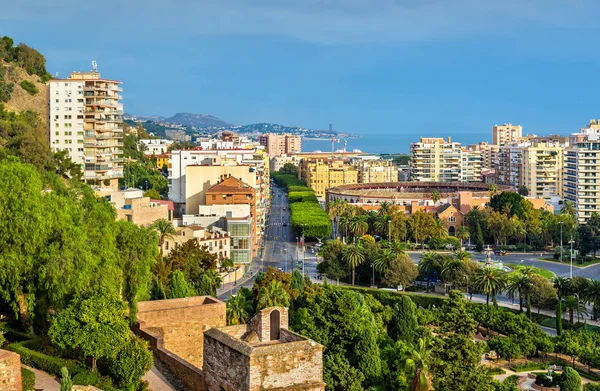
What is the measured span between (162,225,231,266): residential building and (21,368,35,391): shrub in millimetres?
38269

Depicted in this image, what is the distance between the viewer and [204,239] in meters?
66.9

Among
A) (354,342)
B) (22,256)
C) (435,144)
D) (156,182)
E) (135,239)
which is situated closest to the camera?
(22,256)

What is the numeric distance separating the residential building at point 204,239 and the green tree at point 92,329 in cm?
3600

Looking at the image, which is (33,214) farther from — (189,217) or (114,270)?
(189,217)

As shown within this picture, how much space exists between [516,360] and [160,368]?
3003cm

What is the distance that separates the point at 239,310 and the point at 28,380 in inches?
835

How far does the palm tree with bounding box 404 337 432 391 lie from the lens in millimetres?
31875

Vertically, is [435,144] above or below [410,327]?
above

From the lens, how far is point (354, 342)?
3512cm

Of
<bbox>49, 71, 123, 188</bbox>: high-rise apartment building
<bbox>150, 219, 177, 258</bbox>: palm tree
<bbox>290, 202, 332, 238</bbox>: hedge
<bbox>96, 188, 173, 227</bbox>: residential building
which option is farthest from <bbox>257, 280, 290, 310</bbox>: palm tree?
<bbox>290, 202, 332, 238</bbox>: hedge

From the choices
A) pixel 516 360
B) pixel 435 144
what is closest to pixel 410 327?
pixel 516 360

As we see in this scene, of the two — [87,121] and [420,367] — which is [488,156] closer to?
[87,121]

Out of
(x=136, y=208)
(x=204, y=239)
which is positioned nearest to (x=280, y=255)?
(x=204, y=239)

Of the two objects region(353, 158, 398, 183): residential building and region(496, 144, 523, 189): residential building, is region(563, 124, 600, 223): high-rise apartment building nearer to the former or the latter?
region(496, 144, 523, 189): residential building
